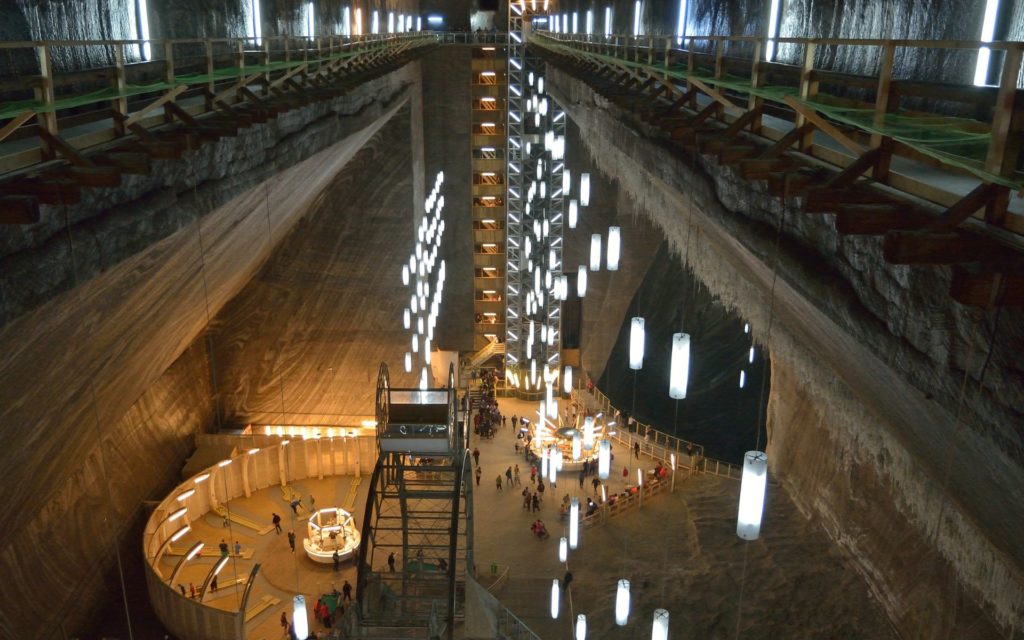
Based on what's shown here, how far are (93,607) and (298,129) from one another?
9327 mm

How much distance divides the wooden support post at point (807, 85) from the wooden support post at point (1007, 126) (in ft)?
5.34

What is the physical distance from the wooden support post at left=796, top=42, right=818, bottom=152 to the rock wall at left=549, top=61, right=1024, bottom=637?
39 cm


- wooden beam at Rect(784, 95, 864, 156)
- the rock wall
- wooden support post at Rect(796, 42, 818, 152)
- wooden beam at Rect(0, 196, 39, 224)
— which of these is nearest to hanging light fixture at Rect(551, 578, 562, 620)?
the rock wall

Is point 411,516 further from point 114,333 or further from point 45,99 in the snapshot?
point 45,99

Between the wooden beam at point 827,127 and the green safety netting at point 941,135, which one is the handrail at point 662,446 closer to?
the wooden beam at point 827,127

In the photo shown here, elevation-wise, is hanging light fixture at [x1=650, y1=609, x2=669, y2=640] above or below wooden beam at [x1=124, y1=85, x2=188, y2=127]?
below

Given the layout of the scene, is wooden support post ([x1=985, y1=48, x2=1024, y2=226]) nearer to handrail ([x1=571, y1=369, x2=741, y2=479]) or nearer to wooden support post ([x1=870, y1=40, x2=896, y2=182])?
wooden support post ([x1=870, y1=40, x2=896, y2=182])

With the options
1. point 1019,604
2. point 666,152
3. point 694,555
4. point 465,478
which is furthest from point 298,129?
point 694,555

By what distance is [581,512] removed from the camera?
15.5 metres

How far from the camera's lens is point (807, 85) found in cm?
430

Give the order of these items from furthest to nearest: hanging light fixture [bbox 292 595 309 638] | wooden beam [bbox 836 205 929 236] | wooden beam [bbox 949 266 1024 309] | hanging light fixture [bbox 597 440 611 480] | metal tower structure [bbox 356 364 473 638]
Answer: hanging light fixture [bbox 597 440 611 480]
metal tower structure [bbox 356 364 473 638]
hanging light fixture [bbox 292 595 309 638]
wooden beam [bbox 836 205 929 236]
wooden beam [bbox 949 266 1024 309]

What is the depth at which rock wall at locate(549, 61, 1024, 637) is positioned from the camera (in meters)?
3.30

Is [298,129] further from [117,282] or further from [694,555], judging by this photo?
[694,555]

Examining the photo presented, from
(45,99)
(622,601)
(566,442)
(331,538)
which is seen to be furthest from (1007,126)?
(566,442)
